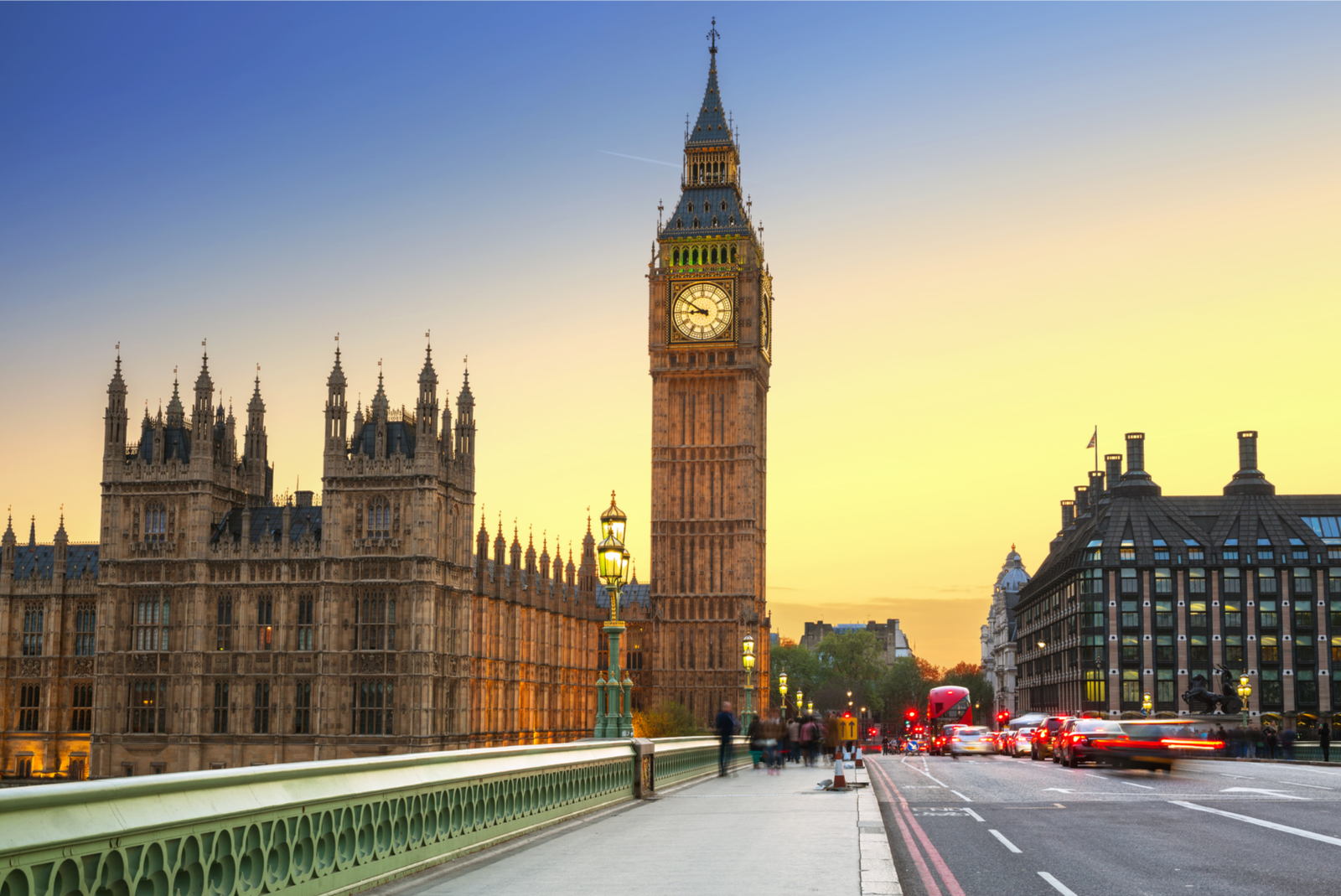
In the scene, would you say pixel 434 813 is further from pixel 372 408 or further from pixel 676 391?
pixel 676 391

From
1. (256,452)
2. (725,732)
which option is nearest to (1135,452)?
(256,452)

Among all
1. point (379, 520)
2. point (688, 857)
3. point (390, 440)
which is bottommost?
point (688, 857)

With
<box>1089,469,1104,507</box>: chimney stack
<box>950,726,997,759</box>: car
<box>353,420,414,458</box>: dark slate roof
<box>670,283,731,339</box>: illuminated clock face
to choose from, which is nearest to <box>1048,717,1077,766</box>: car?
<box>950,726,997,759</box>: car

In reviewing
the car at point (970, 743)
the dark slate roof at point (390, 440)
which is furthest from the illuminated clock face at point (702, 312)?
the car at point (970, 743)

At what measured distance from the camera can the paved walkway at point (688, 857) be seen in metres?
12.7

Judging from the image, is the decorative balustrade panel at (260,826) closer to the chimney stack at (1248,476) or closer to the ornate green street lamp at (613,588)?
the ornate green street lamp at (613,588)

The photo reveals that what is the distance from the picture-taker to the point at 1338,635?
4820 inches

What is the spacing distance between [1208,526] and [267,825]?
12940cm

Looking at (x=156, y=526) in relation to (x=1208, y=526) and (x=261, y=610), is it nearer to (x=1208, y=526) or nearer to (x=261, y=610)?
(x=261, y=610)

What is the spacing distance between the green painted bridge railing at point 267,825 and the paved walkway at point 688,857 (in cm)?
42

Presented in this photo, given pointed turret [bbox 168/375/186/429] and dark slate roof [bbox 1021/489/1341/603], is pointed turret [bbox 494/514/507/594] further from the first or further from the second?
dark slate roof [bbox 1021/489/1341/603]

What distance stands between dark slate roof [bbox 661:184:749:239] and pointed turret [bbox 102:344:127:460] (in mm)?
54247

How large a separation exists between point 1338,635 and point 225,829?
130 m

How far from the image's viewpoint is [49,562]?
290ft
